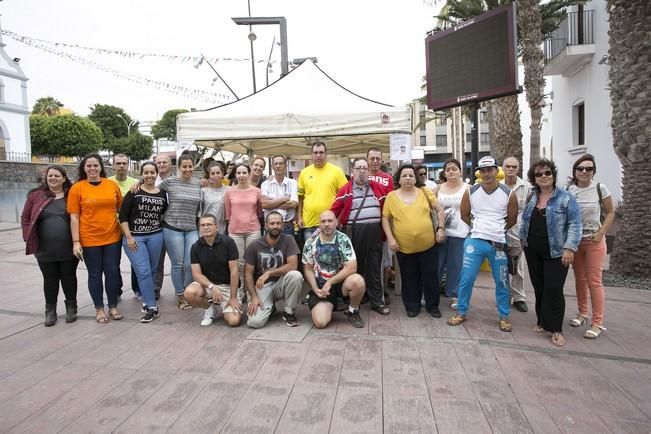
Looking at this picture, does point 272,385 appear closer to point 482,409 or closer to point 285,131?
point 482,409

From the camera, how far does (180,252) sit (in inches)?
188

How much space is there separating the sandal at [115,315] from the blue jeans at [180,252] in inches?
26.8

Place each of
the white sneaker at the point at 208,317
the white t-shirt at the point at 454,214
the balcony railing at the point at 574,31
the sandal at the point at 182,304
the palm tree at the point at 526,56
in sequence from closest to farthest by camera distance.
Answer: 1. the white sneaker at the point at 208,317
2. the white t-shirt at the point at 454,214
3. the sandal at the point at 182,304
4. the palm tree at the point at 526,56
5. the balcony railing at the point at 574,31

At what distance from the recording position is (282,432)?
8.17 ft

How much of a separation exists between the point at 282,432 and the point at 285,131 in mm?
4666

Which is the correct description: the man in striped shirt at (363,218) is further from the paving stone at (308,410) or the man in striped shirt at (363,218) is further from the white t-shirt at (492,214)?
the paving stone at (308,410)

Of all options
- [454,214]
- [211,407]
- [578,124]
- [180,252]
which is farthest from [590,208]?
[578,124]

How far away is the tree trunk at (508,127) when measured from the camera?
47.6 ft

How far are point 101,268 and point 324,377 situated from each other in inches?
110

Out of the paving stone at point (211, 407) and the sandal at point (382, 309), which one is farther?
the sandal at point (382, 309)

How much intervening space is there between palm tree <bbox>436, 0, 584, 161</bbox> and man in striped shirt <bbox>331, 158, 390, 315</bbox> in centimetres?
928

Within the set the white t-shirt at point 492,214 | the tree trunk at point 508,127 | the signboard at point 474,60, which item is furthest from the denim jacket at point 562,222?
the tree trunk at point 508,127

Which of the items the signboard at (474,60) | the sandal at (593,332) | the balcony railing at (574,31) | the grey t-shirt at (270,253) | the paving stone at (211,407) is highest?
the balcony railing at (574,31)

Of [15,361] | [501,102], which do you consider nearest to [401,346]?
[15,361]
